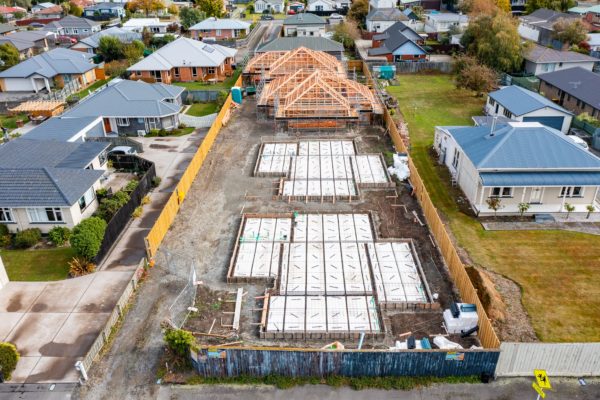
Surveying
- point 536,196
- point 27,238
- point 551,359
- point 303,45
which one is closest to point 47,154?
point 27,238

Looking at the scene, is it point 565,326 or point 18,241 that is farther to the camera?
point 18,241

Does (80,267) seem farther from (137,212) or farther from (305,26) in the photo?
(305,26)

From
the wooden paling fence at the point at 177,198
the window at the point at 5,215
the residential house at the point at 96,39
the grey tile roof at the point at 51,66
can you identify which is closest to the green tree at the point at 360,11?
the residential house at the point at 96,39

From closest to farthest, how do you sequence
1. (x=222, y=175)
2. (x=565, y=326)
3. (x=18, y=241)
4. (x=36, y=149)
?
(x=565, y=326) < (x=18, y=241) < (x=36, y=149) < (x=222, y=175)


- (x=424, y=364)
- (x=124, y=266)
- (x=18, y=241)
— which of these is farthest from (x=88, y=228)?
(x=424, y=364)

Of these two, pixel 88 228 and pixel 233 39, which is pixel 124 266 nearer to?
pixel 88 228

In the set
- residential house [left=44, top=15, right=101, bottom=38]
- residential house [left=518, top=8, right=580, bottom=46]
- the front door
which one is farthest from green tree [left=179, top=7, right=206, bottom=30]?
the front door

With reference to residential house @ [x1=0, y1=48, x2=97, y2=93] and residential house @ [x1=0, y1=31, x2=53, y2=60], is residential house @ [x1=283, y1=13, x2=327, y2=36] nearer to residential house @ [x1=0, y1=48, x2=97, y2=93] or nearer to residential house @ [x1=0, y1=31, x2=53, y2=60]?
residential house @ [x1=0, y1=48, x2=97, y2=93]

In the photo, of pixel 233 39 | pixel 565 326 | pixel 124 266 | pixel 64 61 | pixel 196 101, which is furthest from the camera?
pixel 233 39

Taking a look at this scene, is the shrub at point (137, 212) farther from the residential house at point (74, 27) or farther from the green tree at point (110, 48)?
the residential house at point (74, 27)
